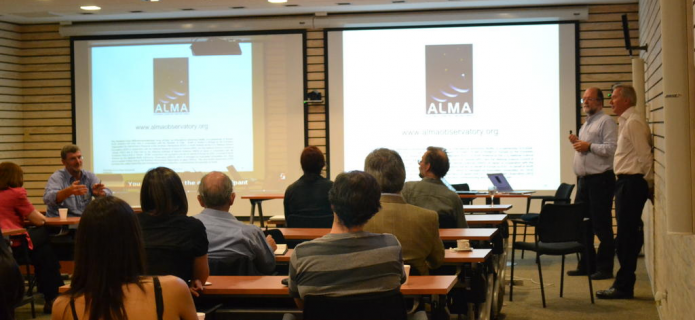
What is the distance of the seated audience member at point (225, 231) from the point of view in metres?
3.97

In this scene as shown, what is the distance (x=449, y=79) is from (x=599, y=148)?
12.7 feet

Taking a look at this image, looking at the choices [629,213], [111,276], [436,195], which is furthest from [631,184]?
[111,276]

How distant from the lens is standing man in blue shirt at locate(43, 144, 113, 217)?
23.2 ft

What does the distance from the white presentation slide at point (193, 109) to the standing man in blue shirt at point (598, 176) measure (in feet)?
15.7

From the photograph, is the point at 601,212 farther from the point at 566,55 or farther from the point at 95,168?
the point at 95,168

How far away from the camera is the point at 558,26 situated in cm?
1039

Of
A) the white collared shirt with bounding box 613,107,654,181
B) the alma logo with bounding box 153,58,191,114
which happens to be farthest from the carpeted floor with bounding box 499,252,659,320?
the alma logo with bounding box 153,58,191,114

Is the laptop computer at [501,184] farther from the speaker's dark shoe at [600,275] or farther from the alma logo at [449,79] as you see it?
the alma logo at [449,79]

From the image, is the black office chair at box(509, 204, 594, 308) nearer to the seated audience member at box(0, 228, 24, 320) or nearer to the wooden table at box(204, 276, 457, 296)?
the wooden table at box(204, 276, 457, 296)

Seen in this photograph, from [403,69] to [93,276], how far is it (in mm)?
8882

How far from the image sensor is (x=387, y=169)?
13.5ft

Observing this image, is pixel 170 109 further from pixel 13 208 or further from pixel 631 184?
pixel 631 184

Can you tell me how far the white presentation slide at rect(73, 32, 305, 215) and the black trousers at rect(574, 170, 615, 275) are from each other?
4.89 m

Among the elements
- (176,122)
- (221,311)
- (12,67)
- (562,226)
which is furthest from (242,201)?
(221,311)
